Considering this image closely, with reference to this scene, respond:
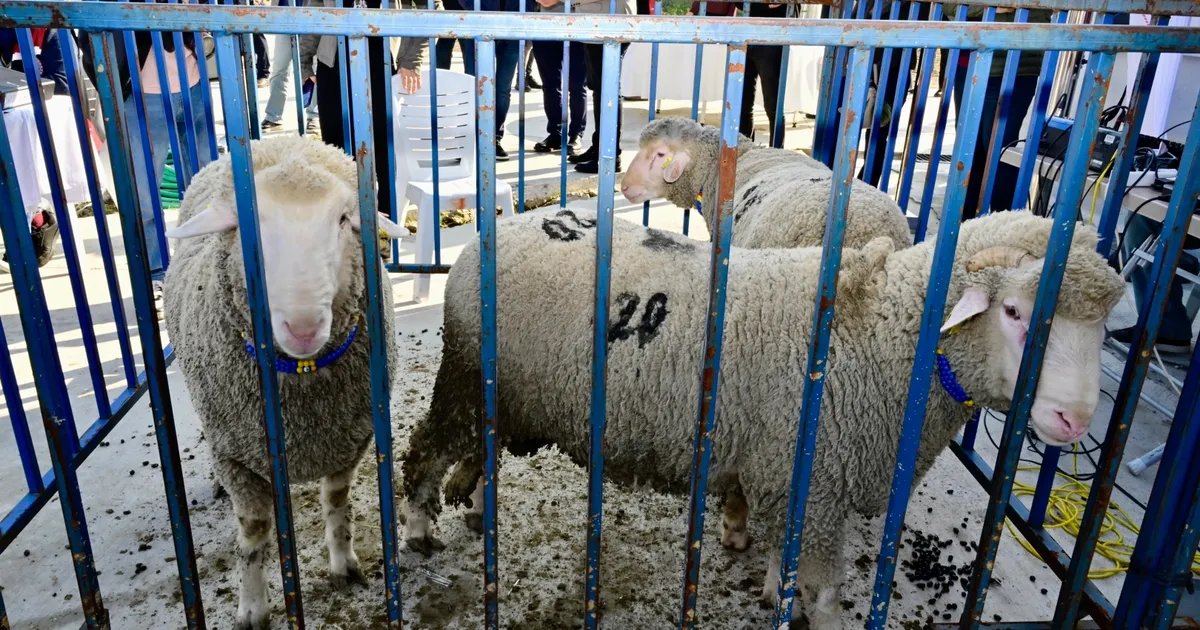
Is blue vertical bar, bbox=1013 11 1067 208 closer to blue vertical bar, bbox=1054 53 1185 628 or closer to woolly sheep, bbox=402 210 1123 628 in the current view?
woolly sheep, bbox=402 210 1123 628

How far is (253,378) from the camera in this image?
209cm

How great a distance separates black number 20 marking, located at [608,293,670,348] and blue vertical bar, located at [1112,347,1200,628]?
1.16 m

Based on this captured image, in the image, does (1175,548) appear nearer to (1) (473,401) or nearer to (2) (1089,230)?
(2) (1089,230)

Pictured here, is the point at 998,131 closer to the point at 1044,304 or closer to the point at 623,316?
the point at 1044,304

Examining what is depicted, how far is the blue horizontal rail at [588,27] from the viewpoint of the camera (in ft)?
3.87

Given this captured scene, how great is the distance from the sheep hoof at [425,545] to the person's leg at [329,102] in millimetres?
2271

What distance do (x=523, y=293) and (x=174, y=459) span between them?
3.34 feet

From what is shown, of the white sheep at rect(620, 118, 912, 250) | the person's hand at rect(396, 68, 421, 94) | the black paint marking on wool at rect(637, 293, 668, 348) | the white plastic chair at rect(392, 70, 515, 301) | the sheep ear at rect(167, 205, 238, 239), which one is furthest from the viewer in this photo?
the white plastic chair at rect(392, 70, 515, 301)

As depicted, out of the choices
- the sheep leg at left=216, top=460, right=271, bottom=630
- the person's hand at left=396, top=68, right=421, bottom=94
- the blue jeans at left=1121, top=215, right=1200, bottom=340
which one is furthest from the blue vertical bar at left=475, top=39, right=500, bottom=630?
the blue jeans at left=1121, top=215, right=1200, bottom=340

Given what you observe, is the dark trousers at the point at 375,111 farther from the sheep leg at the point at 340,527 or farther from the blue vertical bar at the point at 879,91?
the blue vertical bar at the point at 879,91

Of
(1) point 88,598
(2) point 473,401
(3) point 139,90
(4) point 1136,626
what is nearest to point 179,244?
(3) point 139,90

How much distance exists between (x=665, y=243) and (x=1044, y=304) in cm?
109

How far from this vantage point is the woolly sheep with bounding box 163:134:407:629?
1696 millimetres

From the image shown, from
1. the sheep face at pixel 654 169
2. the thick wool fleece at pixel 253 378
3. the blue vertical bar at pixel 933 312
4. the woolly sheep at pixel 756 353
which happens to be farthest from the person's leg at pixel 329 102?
the blue vertical bar at pixel 933 312
